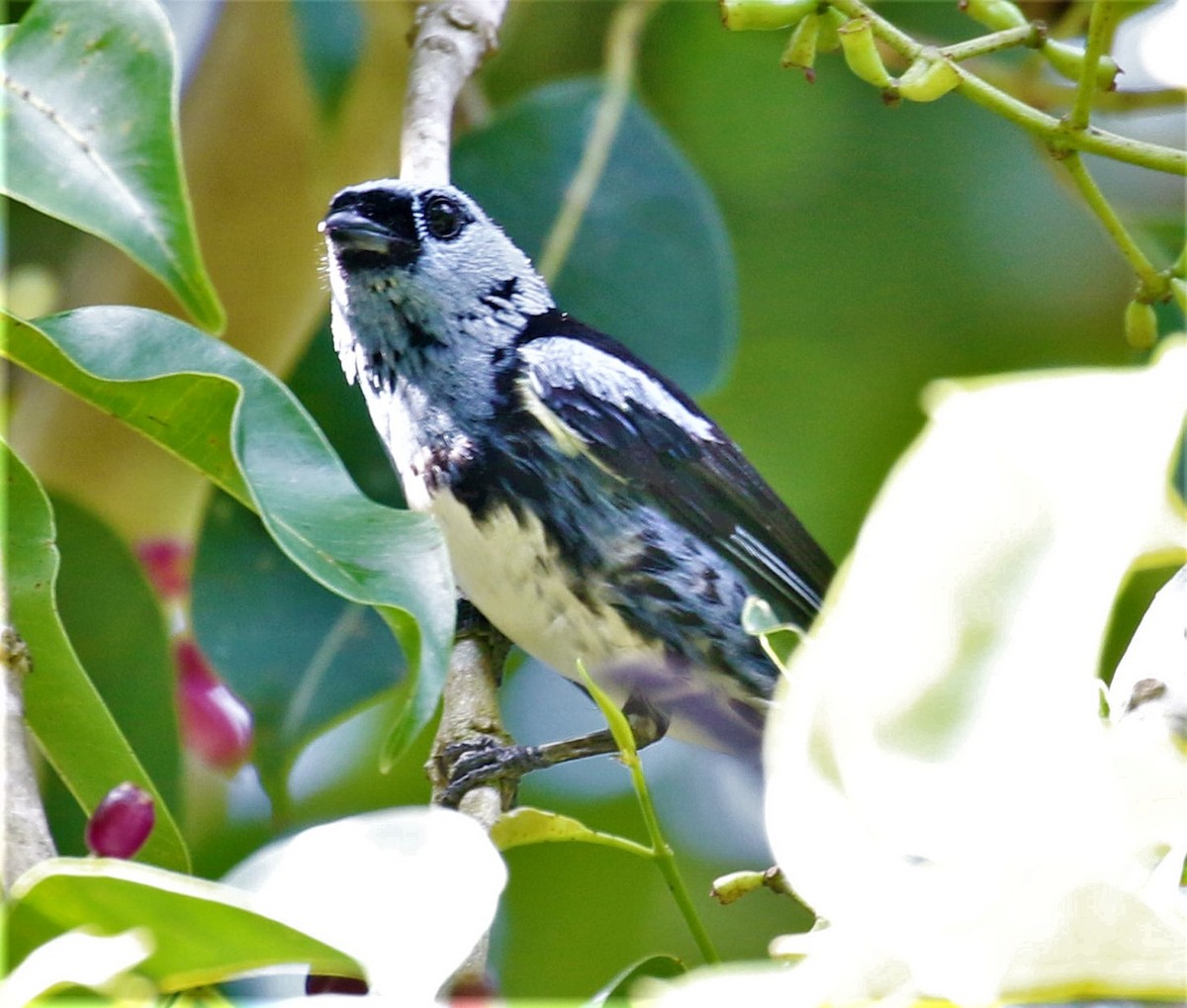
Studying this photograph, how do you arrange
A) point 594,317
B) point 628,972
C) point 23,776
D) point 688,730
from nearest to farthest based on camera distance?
point 23,776 < point 628,972 < point 688,730 < point 594,317

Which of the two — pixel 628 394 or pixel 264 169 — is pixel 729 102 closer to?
pixel 264 169

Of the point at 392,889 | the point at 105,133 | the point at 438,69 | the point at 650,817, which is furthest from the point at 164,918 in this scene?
the point at 438,69

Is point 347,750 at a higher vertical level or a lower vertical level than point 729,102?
lower

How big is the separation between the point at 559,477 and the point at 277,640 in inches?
14.2

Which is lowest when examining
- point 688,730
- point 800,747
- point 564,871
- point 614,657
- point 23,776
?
point 564,871

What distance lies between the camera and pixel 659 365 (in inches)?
72.2

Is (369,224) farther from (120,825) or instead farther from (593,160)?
(120,825)

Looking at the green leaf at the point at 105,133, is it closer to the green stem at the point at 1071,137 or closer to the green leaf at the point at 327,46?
the green stem at the point at 1071,137

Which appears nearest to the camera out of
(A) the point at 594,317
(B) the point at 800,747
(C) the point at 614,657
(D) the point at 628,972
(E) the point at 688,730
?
(B) the point at 800,747

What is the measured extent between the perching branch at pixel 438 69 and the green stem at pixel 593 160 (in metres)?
0.29

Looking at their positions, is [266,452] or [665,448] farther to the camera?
[665,448]

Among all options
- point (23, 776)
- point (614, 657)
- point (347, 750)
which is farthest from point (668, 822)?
point (23, 776)

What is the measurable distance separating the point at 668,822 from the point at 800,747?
5.43ft

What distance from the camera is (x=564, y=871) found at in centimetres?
222
